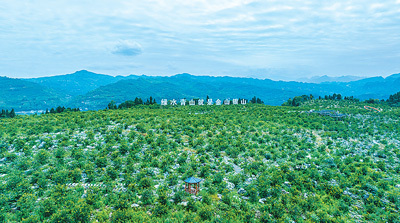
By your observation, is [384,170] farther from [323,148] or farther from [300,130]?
[300,130]

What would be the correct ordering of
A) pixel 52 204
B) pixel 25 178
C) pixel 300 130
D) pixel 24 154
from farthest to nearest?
pixel 300 130
pixel 24 154
pixel 25 178
pixel 52 204

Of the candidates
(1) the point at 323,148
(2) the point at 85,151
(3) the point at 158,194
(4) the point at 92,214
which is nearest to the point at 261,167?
(3) the point at 158,194

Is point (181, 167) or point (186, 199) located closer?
point (186, 199)

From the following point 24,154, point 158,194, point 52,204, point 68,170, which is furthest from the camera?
point 24,154

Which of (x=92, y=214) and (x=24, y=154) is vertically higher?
(x=24, y=154)

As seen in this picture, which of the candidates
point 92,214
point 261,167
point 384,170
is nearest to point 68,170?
point 92,214

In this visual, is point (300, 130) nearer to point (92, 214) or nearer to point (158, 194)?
point (158, 194)
